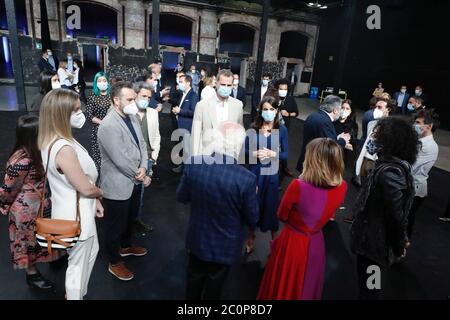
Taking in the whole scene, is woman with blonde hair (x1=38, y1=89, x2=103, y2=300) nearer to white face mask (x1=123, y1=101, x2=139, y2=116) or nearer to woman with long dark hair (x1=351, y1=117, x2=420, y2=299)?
white face mask (x1=123, y1=101, x2=139, y2=116)

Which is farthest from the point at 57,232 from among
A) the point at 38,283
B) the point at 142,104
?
the point at 142,104

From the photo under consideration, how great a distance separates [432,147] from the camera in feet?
9.92

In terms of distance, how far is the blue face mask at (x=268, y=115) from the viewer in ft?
9.52

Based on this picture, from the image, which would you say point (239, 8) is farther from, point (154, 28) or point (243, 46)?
point (154, 28)

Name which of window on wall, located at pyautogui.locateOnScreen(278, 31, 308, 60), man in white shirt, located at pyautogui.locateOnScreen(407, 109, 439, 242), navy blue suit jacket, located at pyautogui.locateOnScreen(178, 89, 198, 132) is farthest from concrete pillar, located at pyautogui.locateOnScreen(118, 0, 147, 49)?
man in white shirt, located at pyautogui.locateOnScreen(407, 109, 439, 242)

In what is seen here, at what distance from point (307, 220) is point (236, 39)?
18.6m

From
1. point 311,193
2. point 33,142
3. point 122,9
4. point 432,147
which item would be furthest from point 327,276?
point 122,9

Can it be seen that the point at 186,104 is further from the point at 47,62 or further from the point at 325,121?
the point at 47,62

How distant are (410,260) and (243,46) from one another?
58.7ft

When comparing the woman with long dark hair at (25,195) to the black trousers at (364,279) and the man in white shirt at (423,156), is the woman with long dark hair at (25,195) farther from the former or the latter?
the man in white shirt at (423,156)

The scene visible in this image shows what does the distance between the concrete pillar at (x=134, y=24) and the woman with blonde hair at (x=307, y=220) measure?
45.9ft

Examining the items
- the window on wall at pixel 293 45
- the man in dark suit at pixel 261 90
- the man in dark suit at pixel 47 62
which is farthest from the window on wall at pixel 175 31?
the man in dark suit at pixel 261 90

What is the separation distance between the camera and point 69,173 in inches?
69.2
